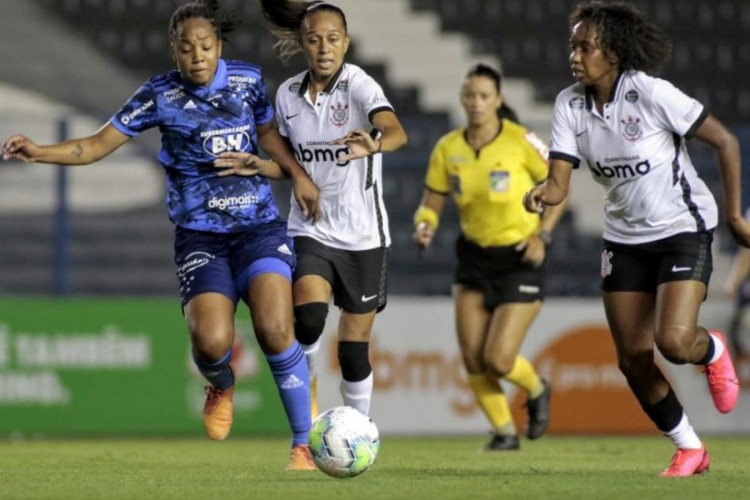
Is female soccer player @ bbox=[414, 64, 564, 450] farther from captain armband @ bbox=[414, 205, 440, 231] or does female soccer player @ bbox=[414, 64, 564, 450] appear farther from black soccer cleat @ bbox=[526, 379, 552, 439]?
black soccer cleat @ bbox=[526, 379, 552, 439]

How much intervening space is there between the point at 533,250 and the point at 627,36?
130 inches

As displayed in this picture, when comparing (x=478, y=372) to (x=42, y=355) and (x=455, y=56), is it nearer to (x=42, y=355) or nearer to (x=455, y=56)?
(x=42, y=355)

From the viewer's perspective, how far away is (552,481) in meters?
7.16

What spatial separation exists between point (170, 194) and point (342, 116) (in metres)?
0.98

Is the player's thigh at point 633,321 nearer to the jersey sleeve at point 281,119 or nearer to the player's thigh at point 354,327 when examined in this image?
the player's thigh at point 354,327

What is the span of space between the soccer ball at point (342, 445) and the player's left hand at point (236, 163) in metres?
1.36

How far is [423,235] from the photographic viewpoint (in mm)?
10320

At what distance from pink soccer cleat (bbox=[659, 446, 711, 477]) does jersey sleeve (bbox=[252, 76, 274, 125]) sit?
8.32 feet

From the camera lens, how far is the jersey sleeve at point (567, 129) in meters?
Result: 7.55

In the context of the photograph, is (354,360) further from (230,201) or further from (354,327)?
(230,201)

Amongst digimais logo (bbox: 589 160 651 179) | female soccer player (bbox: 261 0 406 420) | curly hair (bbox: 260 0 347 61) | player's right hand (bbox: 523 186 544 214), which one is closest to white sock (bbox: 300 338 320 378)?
female soccer player (bbox: 261 0 406 420)

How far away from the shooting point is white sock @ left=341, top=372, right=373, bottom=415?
8422 mm

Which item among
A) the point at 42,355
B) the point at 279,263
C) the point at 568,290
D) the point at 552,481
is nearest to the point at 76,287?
the point at 42,355

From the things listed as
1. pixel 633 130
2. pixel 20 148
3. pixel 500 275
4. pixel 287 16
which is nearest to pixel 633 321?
pixel 633 130
